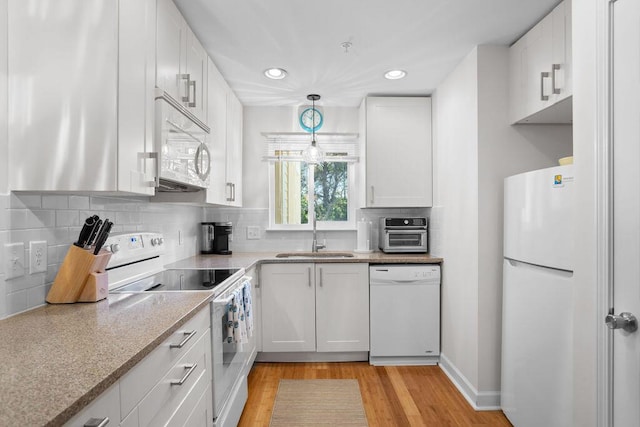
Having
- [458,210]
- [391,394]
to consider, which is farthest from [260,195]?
[391,394]

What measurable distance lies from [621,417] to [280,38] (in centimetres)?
238

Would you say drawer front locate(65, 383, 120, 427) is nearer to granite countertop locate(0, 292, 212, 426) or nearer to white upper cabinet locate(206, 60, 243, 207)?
granite countertop locate(0, 292, 212, 426)

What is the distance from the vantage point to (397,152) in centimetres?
321

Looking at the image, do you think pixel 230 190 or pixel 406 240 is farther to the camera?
pixel 406 240

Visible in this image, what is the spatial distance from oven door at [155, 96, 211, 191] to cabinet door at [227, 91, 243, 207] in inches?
A: 26.0

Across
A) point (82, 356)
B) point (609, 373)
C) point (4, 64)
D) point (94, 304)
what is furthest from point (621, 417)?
point (4, 64)

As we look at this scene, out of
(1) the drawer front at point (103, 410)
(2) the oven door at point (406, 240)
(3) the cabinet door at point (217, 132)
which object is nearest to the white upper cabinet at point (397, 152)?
(2) the oven door at point (406, 240)

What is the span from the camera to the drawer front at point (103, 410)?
71cm

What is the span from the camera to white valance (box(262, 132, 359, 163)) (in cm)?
355

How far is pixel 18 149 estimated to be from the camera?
1.21 m

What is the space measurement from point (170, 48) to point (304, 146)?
193cm

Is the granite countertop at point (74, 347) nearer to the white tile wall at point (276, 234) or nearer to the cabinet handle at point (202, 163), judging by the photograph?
the cabinet handle at point (202, 163)

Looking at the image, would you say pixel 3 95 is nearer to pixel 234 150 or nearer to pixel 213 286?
pixel 213 286

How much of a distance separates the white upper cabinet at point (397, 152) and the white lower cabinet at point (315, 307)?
0.76m
